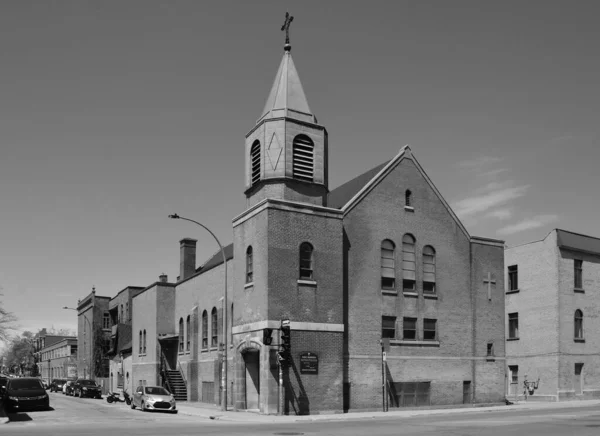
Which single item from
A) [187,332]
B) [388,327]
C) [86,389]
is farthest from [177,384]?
[388,327]

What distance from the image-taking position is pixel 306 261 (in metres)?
34.5

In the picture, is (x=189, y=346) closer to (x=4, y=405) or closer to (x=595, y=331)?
(x=4, y=405)

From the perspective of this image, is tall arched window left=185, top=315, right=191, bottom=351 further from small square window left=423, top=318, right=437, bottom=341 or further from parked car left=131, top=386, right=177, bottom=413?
small square window left=423, top=318, right=437, bottom=341

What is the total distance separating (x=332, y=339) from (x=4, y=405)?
1605 cm

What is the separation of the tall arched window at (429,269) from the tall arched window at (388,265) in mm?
2236

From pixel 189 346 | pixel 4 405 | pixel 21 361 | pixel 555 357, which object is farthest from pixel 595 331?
pixel 21 361

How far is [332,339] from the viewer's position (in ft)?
112

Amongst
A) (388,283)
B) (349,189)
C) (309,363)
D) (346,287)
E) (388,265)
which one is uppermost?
(349,189)

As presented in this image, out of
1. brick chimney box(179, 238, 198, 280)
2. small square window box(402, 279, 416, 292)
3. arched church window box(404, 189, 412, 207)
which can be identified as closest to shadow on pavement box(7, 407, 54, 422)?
small square window box(402, 279, 416, 292)

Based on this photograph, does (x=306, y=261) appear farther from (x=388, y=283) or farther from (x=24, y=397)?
(x=24, y=397)

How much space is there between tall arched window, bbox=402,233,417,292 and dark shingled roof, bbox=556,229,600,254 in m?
13.5

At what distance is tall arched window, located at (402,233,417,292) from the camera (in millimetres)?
38531

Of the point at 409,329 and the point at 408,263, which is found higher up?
the point at 408,263

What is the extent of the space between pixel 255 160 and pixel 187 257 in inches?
917
